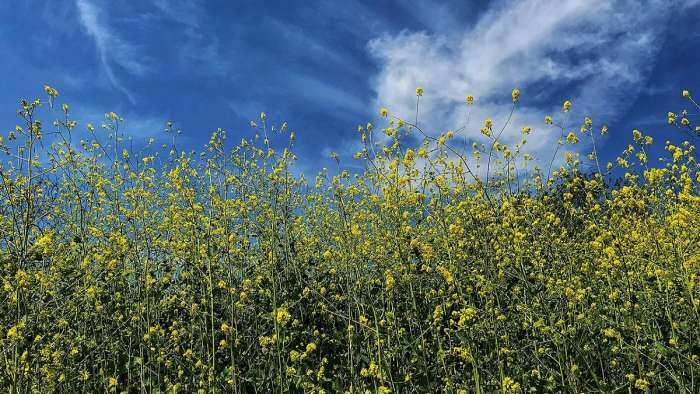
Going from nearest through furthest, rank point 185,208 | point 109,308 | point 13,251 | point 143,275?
point 13,251, point 143,275, point 109,308, point 185,208

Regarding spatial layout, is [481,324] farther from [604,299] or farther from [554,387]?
[604,299]

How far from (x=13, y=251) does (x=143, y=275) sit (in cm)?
99

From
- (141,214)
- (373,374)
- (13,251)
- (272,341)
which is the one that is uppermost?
(141,214)

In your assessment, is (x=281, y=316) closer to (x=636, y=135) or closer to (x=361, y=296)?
(x=361, y=296)

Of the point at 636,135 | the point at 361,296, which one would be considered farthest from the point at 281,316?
the point at 636,135

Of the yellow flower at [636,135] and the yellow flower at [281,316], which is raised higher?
the yellow flower at [636,135]

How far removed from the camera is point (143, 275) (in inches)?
187

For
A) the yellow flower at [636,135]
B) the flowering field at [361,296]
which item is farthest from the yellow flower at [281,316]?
the yellow flower at [636,135]

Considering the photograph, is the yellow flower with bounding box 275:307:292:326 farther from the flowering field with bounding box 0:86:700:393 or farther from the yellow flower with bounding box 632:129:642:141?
the yellow flower with bounding box 632:129:642:141

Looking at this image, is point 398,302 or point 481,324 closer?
point 481,324

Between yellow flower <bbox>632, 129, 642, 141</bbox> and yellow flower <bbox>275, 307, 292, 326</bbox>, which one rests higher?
yellow flower <bbox>632, 129, 642, 141</bbox>

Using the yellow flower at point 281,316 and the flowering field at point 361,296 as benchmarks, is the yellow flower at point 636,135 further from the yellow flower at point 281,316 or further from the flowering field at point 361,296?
the yellow flower at point 281,316

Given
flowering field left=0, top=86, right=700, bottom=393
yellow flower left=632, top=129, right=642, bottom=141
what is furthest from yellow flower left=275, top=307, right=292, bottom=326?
yellow flower left=632, top=129, right=642, bottom=141

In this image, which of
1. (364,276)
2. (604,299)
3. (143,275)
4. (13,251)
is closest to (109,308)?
(143,275)
